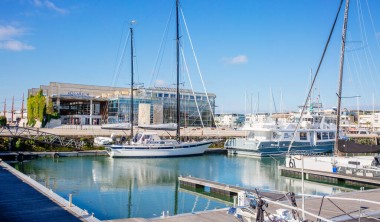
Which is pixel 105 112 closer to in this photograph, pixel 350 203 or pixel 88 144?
pixel 88 144

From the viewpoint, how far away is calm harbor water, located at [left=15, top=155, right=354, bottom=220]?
18984 millimetres

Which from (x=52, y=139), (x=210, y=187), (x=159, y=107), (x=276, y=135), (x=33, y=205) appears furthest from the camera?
(x=159, y=107)

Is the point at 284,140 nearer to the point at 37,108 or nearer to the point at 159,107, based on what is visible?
the point at 159,107

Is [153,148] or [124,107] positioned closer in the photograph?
[153,148]

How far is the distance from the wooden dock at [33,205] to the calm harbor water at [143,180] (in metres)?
2.49

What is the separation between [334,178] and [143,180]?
13.3 meters

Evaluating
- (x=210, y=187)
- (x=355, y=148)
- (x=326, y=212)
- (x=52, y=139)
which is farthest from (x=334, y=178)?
(x=52, y=139)

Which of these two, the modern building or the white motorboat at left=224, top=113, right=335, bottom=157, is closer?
the white motorboat at left=224, top=113, right=335, bottom=157

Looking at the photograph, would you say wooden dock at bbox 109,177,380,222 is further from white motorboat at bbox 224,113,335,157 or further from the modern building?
the modern building

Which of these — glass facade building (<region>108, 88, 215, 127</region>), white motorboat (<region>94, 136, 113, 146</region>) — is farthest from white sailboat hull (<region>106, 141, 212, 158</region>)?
glass facade building (<region>108, 88, 215, 127</region>)

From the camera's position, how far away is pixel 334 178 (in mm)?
25641

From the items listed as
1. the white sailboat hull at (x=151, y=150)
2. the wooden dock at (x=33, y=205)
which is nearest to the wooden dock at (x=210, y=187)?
the wooden dock at (x=33, y=205)

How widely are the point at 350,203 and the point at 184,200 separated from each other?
347 inches

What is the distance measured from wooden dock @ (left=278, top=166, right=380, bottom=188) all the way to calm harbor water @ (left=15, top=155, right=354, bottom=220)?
878 mm
